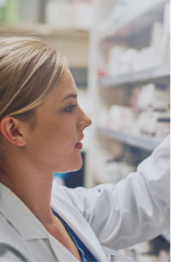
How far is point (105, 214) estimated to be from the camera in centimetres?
118

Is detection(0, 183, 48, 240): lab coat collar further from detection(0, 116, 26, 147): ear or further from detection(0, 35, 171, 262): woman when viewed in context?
detection(0, 116, 26, 147): ear

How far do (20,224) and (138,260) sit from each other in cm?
103

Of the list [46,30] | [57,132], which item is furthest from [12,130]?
[46,30]

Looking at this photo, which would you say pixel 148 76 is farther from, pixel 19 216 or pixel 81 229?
pixel 19 216

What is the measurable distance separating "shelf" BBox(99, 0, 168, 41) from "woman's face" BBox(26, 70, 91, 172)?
34.1 inches

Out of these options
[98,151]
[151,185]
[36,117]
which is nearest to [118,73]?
[98,151]

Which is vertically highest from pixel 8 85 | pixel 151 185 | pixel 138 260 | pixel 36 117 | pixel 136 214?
pixel 8 85

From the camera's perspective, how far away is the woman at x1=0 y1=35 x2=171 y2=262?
809 mm

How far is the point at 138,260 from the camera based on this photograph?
5.30 ft

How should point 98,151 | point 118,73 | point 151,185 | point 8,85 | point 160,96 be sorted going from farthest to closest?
point 98,151 → point 118,73 → point 160,96 → point 151,185 → point 8,85

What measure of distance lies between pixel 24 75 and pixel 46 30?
2.78 meters

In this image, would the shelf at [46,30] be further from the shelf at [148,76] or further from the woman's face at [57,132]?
the woman's face at [57,132]

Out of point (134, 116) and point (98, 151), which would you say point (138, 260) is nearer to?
point (134, 116)

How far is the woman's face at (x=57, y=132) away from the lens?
0.86 metres
